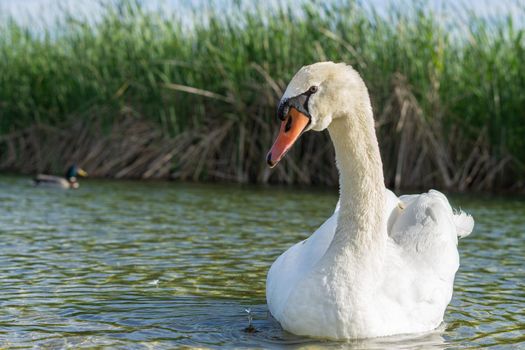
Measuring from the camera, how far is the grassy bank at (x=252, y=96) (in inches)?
552

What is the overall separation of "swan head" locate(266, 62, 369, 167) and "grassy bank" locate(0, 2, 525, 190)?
8.76 m

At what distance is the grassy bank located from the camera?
1402 cm

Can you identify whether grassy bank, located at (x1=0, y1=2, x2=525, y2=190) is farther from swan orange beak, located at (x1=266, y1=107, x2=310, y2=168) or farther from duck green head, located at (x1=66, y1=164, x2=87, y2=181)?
swan orange beak, located at (x1=266, y1=107, x2=310, y2=168)

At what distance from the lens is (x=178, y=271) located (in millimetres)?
7043

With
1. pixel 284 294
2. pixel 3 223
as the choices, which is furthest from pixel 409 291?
pixel 3 223

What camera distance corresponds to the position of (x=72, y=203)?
11.6 m

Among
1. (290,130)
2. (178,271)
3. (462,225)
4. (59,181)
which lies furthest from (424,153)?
(290,130)

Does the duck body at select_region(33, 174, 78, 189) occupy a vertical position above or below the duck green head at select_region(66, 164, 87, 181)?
below

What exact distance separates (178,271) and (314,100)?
8.60ft

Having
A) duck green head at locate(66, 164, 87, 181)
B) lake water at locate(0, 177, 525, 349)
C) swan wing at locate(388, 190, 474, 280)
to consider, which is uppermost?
swan wing at locate(388, 190, 474, 280)

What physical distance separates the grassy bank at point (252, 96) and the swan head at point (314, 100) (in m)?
8.76

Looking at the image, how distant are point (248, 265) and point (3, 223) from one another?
3.15 metres

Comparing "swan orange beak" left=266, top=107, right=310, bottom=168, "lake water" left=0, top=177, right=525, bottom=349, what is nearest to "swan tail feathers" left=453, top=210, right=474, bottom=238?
"lake water" left=0, top=177, right=525, bottom=349

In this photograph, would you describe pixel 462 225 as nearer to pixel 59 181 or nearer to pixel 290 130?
pixel 290 130
